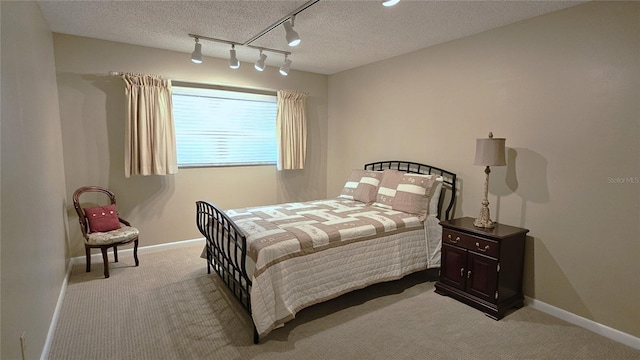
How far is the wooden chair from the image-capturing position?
130 inches

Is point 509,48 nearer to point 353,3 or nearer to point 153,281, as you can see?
point 353,3

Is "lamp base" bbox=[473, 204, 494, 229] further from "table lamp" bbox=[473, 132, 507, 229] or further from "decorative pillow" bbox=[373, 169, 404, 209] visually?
"decorative pillow" bbox=[373, 169, 404, 209]

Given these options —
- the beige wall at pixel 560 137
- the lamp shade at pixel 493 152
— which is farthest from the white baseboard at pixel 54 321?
the beige wall at pixel 560 137

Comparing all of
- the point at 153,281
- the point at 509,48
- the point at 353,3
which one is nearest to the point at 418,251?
the point at 509,48

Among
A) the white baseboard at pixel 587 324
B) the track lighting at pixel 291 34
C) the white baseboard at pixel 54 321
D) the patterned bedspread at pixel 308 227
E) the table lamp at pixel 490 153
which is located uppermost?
the track lighting at pixel 291 34

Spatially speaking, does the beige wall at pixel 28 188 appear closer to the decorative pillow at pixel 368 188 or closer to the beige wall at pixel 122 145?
the beige wall at pixel 122 145

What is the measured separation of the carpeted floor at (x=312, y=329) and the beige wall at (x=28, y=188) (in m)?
0.33

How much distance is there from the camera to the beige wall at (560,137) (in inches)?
94.3

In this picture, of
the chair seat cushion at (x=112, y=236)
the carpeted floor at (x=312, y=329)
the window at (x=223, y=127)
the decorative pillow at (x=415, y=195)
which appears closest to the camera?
the carpeted floor at (x=312, y=329)

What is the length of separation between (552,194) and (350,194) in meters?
2.15

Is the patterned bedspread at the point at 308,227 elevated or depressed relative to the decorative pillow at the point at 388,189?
depressed

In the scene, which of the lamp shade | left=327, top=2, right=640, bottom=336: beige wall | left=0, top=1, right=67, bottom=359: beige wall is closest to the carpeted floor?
left=0, top=1, right=67, bottom=359: beige wall

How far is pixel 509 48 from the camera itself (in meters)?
3.03

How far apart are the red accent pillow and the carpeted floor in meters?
0.57
